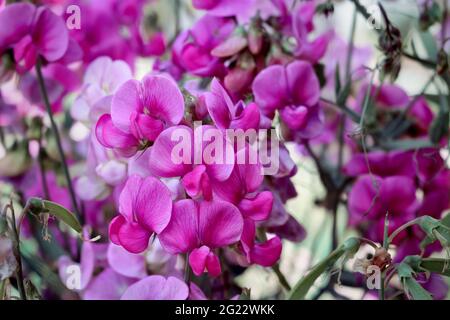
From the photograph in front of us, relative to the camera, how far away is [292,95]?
0.63 meters

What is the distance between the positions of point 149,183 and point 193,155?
1.2 inches

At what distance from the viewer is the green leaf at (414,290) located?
0.49 meters

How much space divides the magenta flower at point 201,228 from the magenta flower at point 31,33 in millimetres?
205

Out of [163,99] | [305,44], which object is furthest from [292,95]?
[163,99]

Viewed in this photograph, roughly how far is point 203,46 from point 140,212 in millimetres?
183

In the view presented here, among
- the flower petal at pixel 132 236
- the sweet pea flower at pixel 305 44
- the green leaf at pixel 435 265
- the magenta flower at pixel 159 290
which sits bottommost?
the magenta flower at pixel 159 290

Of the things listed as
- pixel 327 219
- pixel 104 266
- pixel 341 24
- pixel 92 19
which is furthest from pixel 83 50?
pixel 341 24

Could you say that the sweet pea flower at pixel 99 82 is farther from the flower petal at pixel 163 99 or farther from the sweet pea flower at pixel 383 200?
the sweet pea flower at pixel 383 200

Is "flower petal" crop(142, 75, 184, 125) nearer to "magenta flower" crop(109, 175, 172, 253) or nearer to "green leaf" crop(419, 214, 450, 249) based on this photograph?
"magenta flower" crop(109, 175, 172, 253)

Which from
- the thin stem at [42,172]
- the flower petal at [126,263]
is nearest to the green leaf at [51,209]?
the flower petal at [126,263]

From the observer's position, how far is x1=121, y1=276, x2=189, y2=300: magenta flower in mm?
536

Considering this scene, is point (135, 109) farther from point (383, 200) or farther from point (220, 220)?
point (383, 200)
